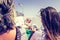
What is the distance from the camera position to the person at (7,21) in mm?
973

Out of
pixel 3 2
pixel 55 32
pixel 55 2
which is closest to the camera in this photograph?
pixel 3 2

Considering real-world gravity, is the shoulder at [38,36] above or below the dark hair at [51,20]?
below

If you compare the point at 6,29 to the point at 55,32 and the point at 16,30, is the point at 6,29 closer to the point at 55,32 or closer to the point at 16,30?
the point at 16,30

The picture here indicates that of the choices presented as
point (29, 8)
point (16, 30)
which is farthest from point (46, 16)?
point (29, 8)

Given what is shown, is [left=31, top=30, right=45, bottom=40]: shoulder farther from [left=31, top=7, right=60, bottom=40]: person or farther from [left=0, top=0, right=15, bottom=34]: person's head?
[left=0, top=0, right=15, bottom=34]: person's head

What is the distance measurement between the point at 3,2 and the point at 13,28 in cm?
17

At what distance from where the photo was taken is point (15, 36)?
1037 mm

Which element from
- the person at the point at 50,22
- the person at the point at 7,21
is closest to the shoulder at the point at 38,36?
the person at the point at 50,22

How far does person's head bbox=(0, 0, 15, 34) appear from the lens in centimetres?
97

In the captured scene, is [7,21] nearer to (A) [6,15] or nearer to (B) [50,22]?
(A) [6,15]

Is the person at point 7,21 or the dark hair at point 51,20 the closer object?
the person at point 7,21

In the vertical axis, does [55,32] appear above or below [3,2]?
below

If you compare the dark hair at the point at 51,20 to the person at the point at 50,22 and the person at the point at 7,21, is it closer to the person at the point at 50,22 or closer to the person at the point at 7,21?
the person at the point at 50,22

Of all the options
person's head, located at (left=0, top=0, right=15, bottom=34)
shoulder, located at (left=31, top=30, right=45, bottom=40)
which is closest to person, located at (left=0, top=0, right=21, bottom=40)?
person's head, located at (left=0, top=0, right=15, bottom=34)
